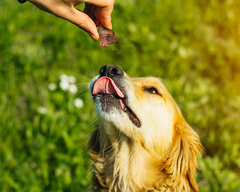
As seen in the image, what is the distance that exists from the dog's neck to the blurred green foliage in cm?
34

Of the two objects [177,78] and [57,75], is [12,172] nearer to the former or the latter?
[57,75]

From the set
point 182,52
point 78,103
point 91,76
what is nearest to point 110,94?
point 78,103

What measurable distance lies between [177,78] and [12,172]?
2.88 m

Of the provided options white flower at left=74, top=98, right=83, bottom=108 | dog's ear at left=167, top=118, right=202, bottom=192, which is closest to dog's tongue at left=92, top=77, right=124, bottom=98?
dog's ear at left=167, top=118, right=202, bottom=192

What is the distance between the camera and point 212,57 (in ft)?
14.4

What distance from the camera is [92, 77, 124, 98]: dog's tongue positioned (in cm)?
194

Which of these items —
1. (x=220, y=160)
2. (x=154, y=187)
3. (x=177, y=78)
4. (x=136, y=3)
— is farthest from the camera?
(x=136, y=3)

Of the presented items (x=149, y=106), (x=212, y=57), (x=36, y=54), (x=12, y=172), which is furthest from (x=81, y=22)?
(x=212, y=57)

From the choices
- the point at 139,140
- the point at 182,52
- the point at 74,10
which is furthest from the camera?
the point at 182,52

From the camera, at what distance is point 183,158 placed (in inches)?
82.2

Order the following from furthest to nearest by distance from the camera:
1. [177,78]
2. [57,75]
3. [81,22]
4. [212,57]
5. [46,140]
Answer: [212,57]
[177,78]
[57,75]
[46,140]
[81,22]

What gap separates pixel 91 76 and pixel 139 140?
6.77 feet

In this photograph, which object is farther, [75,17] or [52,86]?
[52,86]

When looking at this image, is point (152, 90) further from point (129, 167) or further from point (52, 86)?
point (52, 86)
